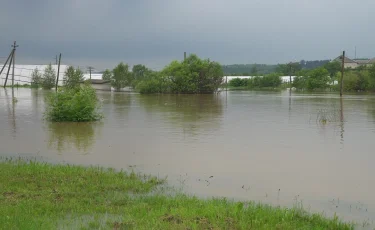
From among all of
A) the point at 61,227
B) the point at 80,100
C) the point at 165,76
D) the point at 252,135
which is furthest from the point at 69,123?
the point at 165,76

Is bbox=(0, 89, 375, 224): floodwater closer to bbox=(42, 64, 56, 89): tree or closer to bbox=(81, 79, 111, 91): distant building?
bbox=(42, 64, 56, 89): tree

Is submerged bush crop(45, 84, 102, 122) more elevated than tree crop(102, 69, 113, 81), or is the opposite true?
tree crop(102, 69, 113, 81)

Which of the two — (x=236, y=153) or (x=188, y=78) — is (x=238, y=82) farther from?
(x=236, y=153)

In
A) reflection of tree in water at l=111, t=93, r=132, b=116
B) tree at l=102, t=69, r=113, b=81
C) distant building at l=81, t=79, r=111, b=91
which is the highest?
tree at l=102, t=69, r=113, b=81

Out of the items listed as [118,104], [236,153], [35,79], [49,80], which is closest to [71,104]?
[236,153]

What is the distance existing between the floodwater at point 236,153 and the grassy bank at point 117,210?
1.15 m

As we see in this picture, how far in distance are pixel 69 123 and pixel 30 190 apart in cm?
1203

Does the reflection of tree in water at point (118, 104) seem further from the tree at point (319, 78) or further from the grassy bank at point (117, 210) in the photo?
the tree at point (319, 78)

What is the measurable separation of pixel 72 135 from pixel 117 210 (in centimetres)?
977

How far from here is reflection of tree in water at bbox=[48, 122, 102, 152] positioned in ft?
42.1

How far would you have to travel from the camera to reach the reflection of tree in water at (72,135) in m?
12.8

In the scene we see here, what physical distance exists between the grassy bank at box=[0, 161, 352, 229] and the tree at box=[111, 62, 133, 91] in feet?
212

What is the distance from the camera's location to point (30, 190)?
668 centimetres

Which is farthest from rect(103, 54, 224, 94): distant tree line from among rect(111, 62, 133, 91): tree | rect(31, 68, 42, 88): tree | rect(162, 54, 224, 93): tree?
rect(31, 68, 42, 88): tree
